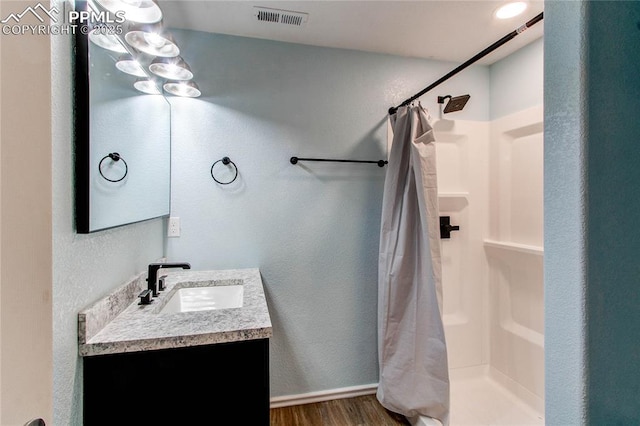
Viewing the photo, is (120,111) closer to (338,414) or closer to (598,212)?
(598,212)

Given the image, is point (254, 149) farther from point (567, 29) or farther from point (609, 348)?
point (609, 348)

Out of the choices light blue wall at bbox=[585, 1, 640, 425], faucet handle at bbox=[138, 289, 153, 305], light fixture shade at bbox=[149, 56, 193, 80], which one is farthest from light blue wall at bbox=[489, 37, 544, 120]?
faucet handle at bbox=[138, 289, 153, 305]

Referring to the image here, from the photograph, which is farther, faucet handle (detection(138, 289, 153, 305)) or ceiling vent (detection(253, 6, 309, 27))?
ceiling vent (detection(253, 6, 309, 27))

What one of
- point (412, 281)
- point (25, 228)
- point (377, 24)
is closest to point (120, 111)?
point (25, 228)

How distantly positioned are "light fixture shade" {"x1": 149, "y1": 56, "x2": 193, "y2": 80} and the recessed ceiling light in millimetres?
1717

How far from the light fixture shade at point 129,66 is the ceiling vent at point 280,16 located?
2.34 ft

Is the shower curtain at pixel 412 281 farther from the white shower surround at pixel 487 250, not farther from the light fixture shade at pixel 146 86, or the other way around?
the light fixture shade at pixel 146 86

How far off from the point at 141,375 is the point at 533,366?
87.9 inches

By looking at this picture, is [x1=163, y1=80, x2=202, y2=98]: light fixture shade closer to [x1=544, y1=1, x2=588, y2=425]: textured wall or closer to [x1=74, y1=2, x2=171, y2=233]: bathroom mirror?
[x1=74, y1=2, x2=171, y2=233]: bathroom mirror

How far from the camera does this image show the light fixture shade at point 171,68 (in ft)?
4.23

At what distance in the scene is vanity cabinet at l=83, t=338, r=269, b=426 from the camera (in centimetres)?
90

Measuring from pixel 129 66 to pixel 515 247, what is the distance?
2434mm

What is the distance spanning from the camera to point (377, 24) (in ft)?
5.40

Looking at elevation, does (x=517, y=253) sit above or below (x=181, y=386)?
above
